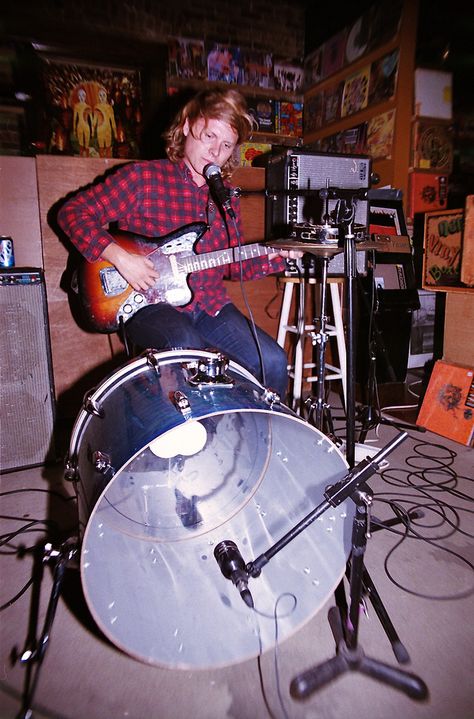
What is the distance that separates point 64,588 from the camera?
4.60 ft

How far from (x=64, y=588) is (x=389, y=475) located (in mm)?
1429

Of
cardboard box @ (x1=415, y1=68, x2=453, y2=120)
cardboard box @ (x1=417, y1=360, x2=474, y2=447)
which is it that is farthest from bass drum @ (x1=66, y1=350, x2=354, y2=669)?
cardboard box @ (x1=415, y1=68, x2=453, y2=120)

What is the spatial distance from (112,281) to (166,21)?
152 inches

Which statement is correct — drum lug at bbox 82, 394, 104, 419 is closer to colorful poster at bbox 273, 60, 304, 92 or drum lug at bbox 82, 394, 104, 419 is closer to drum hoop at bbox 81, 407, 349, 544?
drum hoop at bbox 81, 407, 349, 544

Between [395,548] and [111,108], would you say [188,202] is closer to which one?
[395,548]

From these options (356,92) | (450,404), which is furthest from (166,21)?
(450,404)

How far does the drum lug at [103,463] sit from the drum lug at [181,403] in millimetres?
176

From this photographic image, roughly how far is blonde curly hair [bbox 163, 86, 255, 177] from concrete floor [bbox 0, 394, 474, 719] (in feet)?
4.41

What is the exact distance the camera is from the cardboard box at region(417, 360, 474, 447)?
8.01ft

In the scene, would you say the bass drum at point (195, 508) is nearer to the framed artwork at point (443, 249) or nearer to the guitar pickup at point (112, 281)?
the guitar pickup at point (112, 281)

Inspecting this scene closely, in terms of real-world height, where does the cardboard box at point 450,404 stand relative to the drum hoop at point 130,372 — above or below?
below

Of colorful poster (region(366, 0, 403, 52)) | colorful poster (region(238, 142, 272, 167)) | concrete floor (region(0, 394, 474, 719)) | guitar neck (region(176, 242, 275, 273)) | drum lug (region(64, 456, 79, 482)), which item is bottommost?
concrete floor (region(0, 394, 474, 719))

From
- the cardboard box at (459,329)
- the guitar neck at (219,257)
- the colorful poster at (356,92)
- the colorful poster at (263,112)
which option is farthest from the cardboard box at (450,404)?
the colorful poster at (263,112)

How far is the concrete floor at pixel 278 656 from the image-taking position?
3.36 feet
